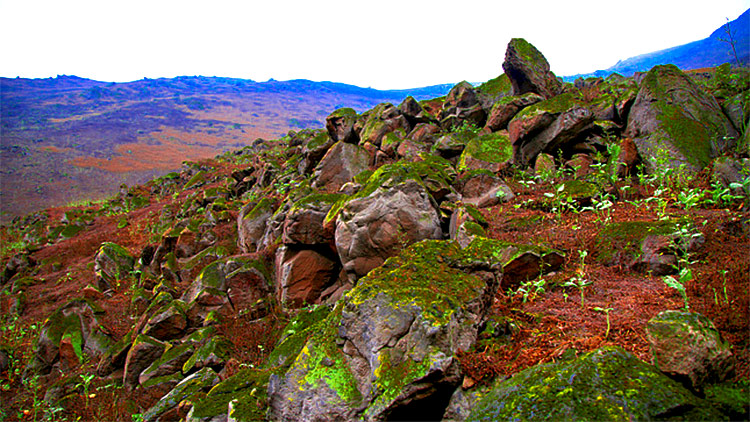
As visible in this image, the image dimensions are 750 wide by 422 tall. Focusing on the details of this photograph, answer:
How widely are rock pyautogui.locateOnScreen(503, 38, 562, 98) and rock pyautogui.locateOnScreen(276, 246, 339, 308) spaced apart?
860 cm

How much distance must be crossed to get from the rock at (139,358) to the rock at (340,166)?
6.36 m

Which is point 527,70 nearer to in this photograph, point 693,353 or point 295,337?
point 295,337

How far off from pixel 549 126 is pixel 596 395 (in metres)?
8.26

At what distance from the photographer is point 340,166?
11633 millimetres

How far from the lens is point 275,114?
356ft

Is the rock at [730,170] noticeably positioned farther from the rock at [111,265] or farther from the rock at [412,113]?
the rock at [111,265]

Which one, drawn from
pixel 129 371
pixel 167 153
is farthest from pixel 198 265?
pixel 167 153

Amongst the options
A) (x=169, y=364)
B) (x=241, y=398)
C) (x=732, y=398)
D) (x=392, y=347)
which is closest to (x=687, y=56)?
(x=732, y=398)

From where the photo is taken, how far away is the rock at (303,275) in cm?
736

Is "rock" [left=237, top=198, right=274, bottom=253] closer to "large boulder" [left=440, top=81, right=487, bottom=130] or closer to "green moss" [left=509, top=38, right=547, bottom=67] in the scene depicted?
"large boulder" [left=440, top=81, right=487, bottom=130]

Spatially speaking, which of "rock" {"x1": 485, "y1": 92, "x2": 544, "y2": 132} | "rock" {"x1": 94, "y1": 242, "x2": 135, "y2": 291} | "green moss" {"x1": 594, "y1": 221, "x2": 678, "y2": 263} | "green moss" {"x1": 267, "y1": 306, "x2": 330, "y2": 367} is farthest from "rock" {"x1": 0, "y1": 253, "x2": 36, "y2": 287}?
"green moss" {"x1": 594, "y1": 221, "x2": 678, "y2": 263}

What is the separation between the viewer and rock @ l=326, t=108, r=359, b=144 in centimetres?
1356

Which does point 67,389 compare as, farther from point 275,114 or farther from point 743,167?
point 275,114

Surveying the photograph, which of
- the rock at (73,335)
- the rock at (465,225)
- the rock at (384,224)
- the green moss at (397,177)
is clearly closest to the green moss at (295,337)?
the rock at (384,224)
